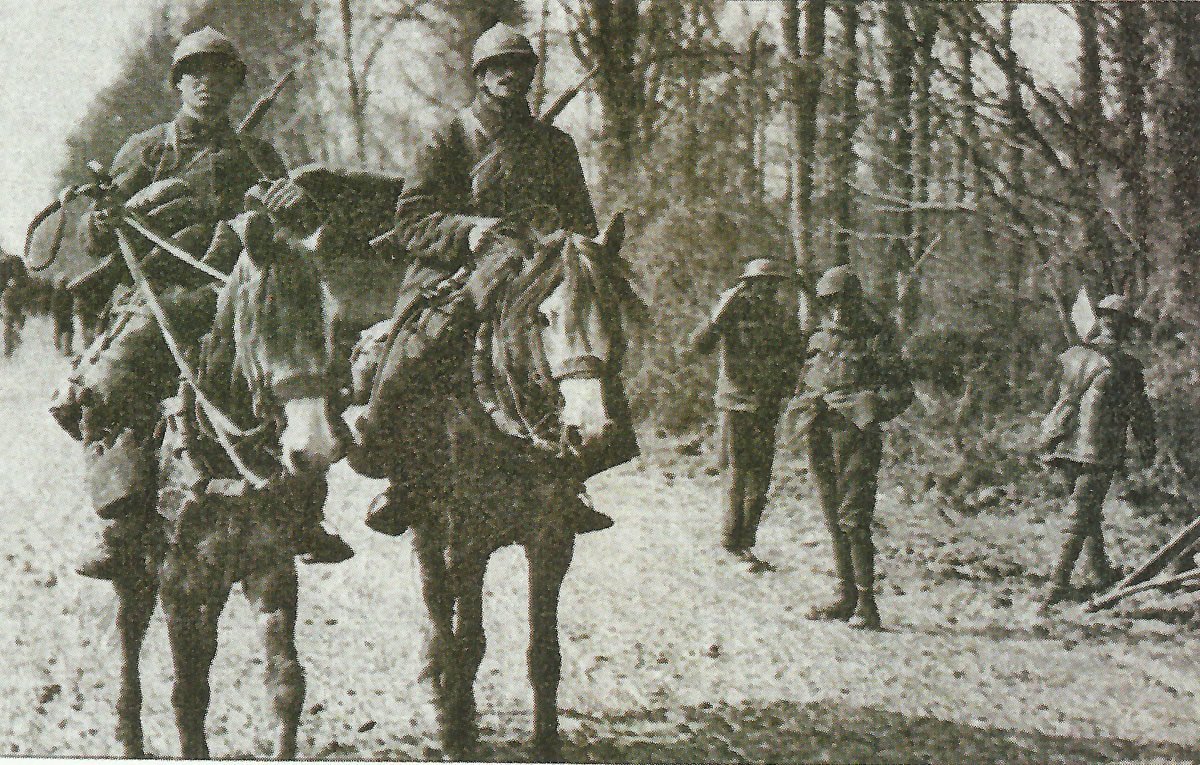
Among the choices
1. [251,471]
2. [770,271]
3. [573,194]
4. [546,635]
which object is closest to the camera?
[251,471]

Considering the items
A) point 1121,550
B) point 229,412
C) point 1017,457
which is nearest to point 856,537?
point 1017,457

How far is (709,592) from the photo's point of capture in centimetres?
443

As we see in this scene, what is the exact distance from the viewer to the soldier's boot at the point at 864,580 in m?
4.42

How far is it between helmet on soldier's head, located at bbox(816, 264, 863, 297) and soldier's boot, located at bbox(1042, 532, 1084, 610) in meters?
1.29

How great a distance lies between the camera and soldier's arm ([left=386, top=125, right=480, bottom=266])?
4238mm

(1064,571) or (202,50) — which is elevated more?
(202,50)

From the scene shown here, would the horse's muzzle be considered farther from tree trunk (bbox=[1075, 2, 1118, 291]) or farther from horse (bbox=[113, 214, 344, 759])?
tree trunk (bbox=[1075, 2, 1118, 291])

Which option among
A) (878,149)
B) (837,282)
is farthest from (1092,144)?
(837,282)

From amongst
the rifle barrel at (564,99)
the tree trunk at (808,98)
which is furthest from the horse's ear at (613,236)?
the tree trunk at (808,98)

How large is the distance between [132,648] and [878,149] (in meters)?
3.49

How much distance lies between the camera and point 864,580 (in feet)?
14.6

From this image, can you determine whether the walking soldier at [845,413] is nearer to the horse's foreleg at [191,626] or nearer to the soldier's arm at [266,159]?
the soldier's arm at [266,159]

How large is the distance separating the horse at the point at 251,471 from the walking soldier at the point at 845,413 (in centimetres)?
182

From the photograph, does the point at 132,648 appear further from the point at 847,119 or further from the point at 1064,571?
the point at 1064,571
